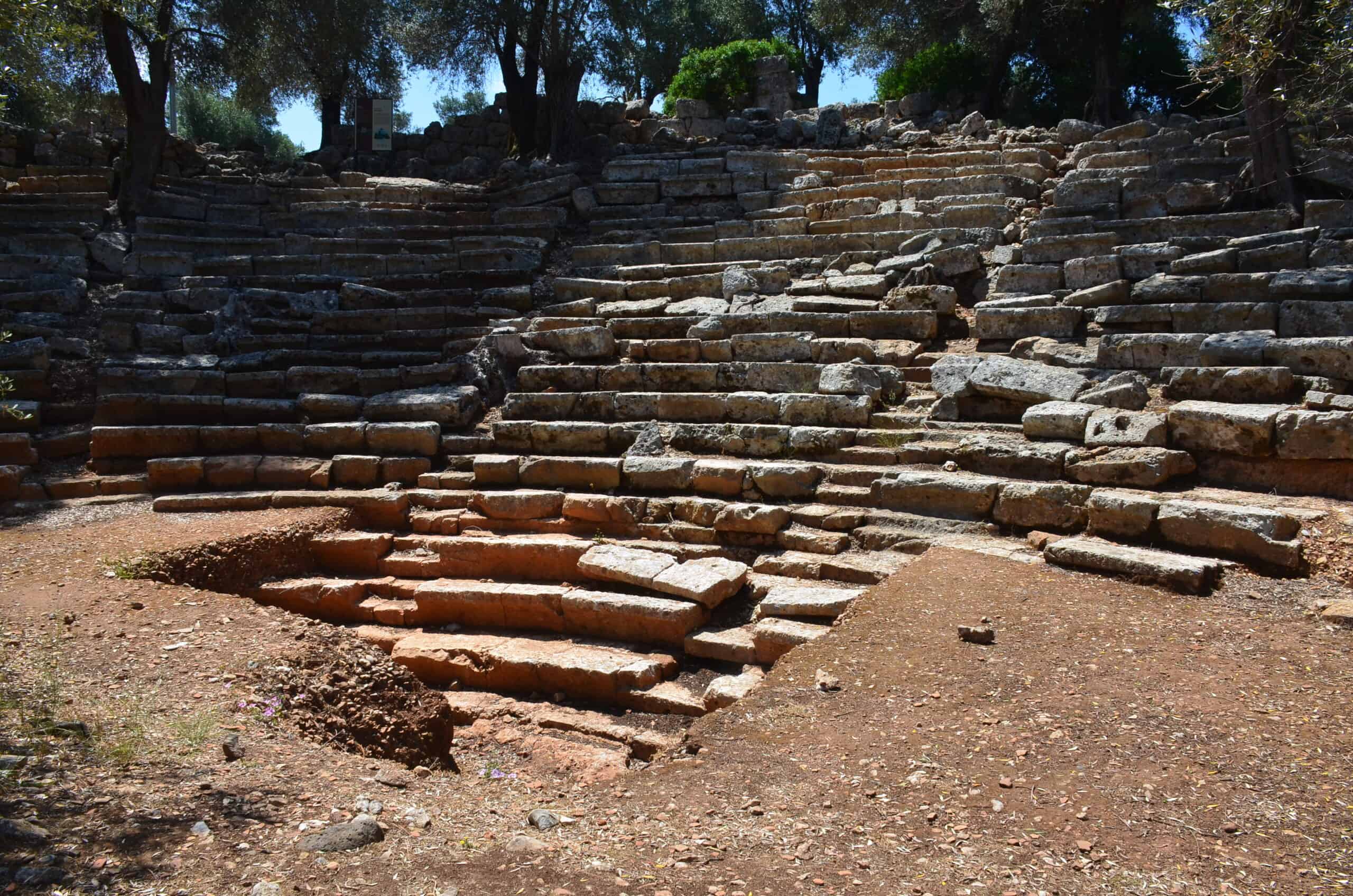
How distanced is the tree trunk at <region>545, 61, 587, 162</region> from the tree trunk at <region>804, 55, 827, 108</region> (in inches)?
362

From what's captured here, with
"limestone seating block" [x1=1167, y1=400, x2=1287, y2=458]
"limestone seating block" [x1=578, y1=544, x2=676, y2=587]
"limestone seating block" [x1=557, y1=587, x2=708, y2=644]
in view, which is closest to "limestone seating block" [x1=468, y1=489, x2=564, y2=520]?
"limestone seating block" [x1=578, y1=544, x2=676, y2=587]

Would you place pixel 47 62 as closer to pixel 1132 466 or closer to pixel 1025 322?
pixel 1025 322

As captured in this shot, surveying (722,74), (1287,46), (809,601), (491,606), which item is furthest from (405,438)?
(722,74)

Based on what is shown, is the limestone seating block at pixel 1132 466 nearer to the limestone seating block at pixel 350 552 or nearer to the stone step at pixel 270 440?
the limestone seating block at pixel 350 552

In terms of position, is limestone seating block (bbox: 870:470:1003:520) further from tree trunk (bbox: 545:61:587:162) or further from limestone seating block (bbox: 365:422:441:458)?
tree trunk (bbox: 545:61:587:162)

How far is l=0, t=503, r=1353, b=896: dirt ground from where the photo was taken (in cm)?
327

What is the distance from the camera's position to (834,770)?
407 centimetres

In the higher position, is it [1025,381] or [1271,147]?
[1271,147]

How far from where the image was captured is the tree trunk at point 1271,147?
9125 mm

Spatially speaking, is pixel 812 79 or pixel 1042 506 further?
pixel 812 79

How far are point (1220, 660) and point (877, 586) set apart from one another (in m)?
1.91

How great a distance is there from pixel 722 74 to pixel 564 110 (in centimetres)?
418

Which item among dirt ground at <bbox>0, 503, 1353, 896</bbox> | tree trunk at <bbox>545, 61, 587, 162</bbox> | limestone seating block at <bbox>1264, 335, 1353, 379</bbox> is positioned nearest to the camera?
dirt ground at <bbox>0, 503, 1353, 896</bbox>

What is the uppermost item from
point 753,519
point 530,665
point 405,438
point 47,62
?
point 47,62
